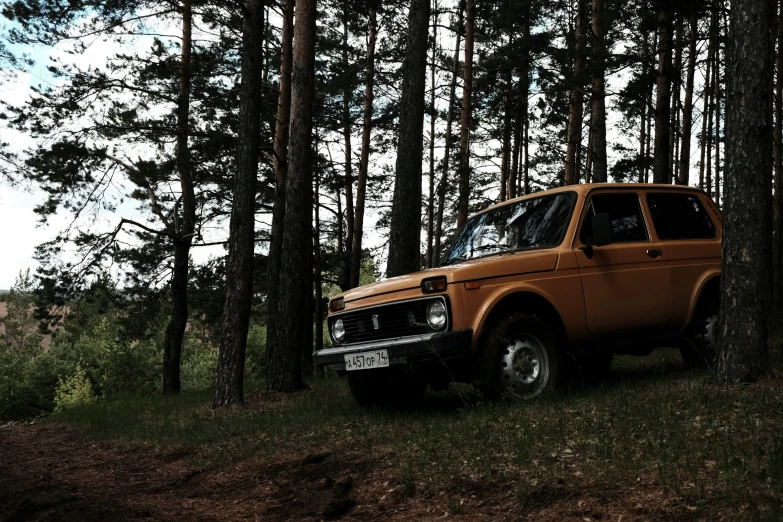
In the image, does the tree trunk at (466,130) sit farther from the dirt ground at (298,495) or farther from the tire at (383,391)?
the dirt ground at (298,495)

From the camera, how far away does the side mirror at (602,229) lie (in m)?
6.96

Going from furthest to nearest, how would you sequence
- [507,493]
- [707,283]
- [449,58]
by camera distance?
[449,58] < [707,283] < [507,493]

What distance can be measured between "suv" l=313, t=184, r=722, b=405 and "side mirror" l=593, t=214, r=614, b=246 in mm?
11

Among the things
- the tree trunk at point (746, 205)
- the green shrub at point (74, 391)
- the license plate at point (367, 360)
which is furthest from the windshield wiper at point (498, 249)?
the green shrub at point (74, 391)

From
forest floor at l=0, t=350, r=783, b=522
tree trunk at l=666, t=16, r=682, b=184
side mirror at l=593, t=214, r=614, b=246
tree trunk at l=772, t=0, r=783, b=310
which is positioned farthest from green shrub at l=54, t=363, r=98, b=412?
side mirror at l=593, t=214, r=614, b=246

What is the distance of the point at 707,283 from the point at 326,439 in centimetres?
456

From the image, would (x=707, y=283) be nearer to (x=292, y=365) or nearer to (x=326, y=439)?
(x=326, y=439)

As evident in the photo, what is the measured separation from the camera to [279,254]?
13.7 m

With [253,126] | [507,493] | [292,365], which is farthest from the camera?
[292,365]

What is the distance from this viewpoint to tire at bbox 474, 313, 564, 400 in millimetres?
6586

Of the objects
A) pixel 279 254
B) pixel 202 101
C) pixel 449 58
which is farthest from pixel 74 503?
pixel 449 58

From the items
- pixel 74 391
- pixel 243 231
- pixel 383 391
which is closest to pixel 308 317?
pixel 243 231

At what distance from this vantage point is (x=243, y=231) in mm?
10516

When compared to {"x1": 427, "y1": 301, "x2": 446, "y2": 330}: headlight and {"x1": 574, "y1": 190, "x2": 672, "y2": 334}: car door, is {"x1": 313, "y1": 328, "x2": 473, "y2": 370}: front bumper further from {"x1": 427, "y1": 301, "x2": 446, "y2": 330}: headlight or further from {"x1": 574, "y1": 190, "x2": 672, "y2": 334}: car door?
{"x1": 574, "y1": 190, "x2": 672, "y2": 334}: car door
